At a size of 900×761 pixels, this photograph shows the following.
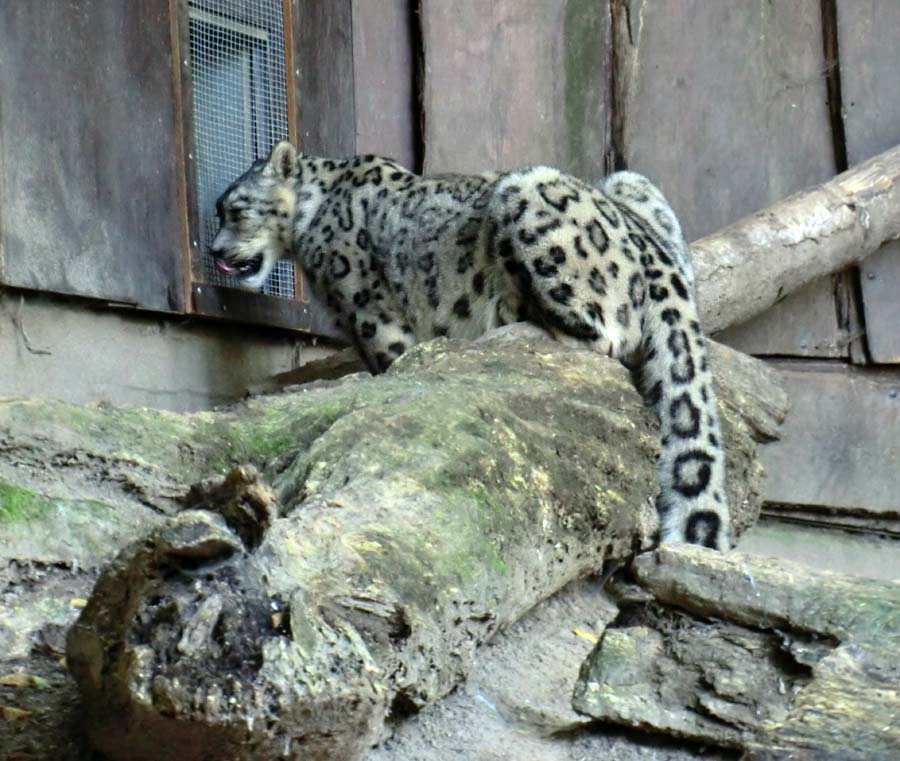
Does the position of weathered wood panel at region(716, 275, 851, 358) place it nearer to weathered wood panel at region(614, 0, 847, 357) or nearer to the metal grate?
weathered wood panel at region(614, 0, 847, 357)

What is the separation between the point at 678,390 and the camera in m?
5.19

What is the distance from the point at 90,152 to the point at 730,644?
416cm

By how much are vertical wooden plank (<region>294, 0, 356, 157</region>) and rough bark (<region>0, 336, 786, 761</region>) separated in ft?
9.04

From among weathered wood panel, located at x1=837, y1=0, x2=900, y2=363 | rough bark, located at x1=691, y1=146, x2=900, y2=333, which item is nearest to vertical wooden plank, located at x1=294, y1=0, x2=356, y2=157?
rough bark, located at x1=691, y1=146, x2=900, y2=333

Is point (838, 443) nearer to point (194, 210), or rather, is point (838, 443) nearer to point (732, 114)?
point (732, 114)

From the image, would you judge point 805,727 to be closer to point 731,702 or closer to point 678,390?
point 731,702

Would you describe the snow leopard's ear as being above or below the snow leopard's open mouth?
above

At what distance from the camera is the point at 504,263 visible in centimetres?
585

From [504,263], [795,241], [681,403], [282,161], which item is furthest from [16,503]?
[795,241]

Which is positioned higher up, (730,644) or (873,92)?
(873,92)

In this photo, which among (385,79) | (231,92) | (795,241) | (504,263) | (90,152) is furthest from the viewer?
(385,79)

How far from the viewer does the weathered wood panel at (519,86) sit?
8078 millimetres

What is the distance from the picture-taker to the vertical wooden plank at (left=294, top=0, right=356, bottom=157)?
767 centimetres

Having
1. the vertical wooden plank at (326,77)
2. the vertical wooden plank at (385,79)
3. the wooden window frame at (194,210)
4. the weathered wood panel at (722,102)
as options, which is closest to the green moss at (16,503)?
the wooden window frame at (194,210)
